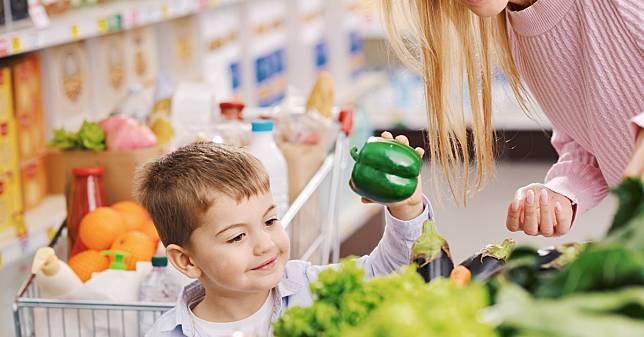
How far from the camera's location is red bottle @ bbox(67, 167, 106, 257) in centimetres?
261

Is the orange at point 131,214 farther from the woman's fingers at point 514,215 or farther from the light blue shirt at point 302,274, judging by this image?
the woman's fingers at point 514,215

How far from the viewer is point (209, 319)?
5.69 feet

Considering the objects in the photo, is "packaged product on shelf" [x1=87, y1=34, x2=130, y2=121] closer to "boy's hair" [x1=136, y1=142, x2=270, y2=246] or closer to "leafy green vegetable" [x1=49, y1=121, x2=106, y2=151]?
"leafy green vegetable" [x1=49, y1=121, x2=106, y2=151]

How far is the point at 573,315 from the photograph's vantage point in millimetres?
808

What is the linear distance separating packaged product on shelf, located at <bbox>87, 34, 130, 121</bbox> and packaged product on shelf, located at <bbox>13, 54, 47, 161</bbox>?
17.1 inches

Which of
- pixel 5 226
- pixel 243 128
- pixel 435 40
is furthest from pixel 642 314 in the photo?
pixel 5 226

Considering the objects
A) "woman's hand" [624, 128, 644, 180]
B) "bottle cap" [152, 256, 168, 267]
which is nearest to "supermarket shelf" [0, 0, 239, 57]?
"bottle cap" [152, 256, 168, 267]

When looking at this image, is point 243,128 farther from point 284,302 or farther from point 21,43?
point 284,302

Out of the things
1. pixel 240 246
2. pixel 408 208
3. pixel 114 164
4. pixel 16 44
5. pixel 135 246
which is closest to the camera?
pixel 408 208

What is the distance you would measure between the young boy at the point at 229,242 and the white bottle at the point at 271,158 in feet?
2.20

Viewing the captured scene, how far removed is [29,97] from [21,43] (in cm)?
49

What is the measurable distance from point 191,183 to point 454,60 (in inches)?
21.4

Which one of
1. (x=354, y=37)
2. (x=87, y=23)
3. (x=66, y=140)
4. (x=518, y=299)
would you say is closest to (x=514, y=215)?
(x=518, y=299)

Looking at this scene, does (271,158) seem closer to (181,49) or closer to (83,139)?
(83,139)
